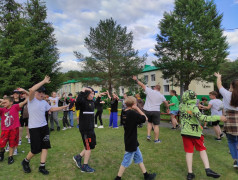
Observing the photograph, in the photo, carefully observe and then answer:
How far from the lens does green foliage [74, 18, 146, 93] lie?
27469 mm

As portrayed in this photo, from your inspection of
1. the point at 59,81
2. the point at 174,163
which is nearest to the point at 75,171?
the point at 174,163

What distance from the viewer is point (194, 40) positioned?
24.2 metres

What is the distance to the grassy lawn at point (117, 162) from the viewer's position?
393 cm

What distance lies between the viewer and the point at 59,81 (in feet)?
81.9

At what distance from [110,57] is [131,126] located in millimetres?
25094

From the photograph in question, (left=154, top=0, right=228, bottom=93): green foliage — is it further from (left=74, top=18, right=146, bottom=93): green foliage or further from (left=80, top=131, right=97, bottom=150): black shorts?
(left=80, top=131, right=97, bottom=150): black shorts

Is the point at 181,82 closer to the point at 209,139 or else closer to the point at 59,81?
the point at 59,81

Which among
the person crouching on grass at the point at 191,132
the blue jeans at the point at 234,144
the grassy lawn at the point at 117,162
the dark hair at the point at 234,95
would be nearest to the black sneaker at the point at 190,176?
the person crouching on grass at the point at 191,132

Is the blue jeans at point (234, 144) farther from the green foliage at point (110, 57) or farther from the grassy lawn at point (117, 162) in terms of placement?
the green foliage at point (110, 57)

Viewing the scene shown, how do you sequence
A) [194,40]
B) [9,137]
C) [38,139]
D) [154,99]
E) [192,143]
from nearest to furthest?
[192,143], [38,139], [9,137], [154,99], [194,40]

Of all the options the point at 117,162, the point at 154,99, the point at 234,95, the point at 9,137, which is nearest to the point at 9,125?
the point at 9,137

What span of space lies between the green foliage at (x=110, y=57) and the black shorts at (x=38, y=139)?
2331 cm

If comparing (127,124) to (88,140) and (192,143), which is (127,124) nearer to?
(88,140)

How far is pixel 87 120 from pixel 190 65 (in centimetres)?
2368
